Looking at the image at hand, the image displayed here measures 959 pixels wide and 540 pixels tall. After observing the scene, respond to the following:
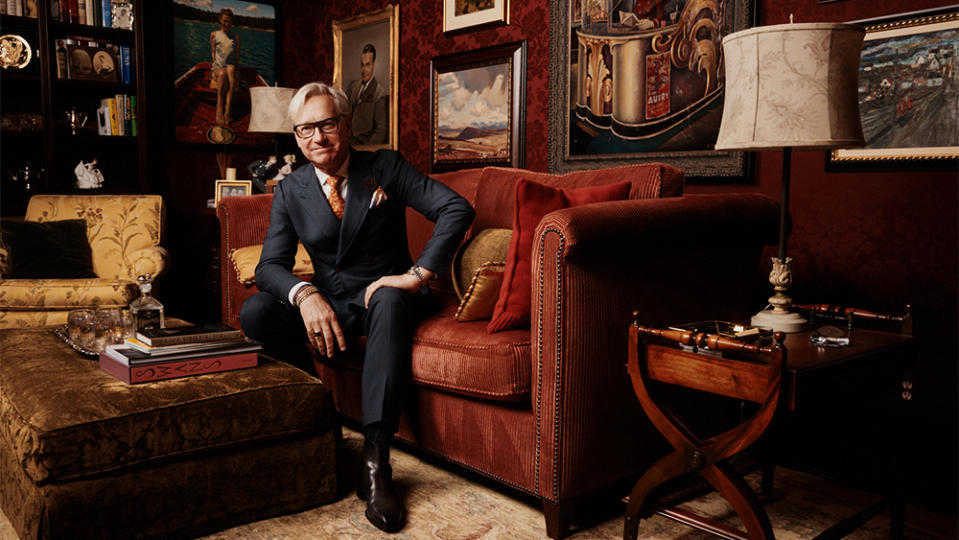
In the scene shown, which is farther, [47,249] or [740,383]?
[47,249]

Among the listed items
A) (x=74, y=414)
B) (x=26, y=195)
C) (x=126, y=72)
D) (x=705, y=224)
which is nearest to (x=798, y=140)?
(x=705, y=224)

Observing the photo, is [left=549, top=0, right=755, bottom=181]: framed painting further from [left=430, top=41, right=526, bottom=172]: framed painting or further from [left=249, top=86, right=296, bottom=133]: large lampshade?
[left=249, top=86, right=296, bottom=133]: large lampshade

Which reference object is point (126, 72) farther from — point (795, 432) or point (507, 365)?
point (795, 432)

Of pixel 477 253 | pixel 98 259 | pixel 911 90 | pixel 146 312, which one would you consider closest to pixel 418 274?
pixel 477 253

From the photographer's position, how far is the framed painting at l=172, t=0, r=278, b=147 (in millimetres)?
4863

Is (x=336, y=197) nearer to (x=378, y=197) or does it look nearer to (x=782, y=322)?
(x=378, y=197)

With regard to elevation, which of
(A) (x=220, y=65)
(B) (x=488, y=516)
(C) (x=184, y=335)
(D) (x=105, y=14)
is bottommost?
(B) (x=488, y=516)

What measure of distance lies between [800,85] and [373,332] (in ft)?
4.20

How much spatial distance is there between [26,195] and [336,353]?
3250 mm

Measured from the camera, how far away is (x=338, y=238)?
2.39 m

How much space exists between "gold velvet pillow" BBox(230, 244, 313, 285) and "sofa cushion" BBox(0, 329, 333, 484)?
3.19 feet

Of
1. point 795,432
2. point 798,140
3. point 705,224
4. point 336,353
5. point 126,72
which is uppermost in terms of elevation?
point 126,72

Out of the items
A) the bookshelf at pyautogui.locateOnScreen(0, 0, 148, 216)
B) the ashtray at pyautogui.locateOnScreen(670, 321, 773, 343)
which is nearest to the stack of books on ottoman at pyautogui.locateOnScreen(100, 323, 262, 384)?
the ashtray at pyautogui.locateOnScreen(670, 321, 773, 343)

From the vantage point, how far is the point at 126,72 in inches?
180
